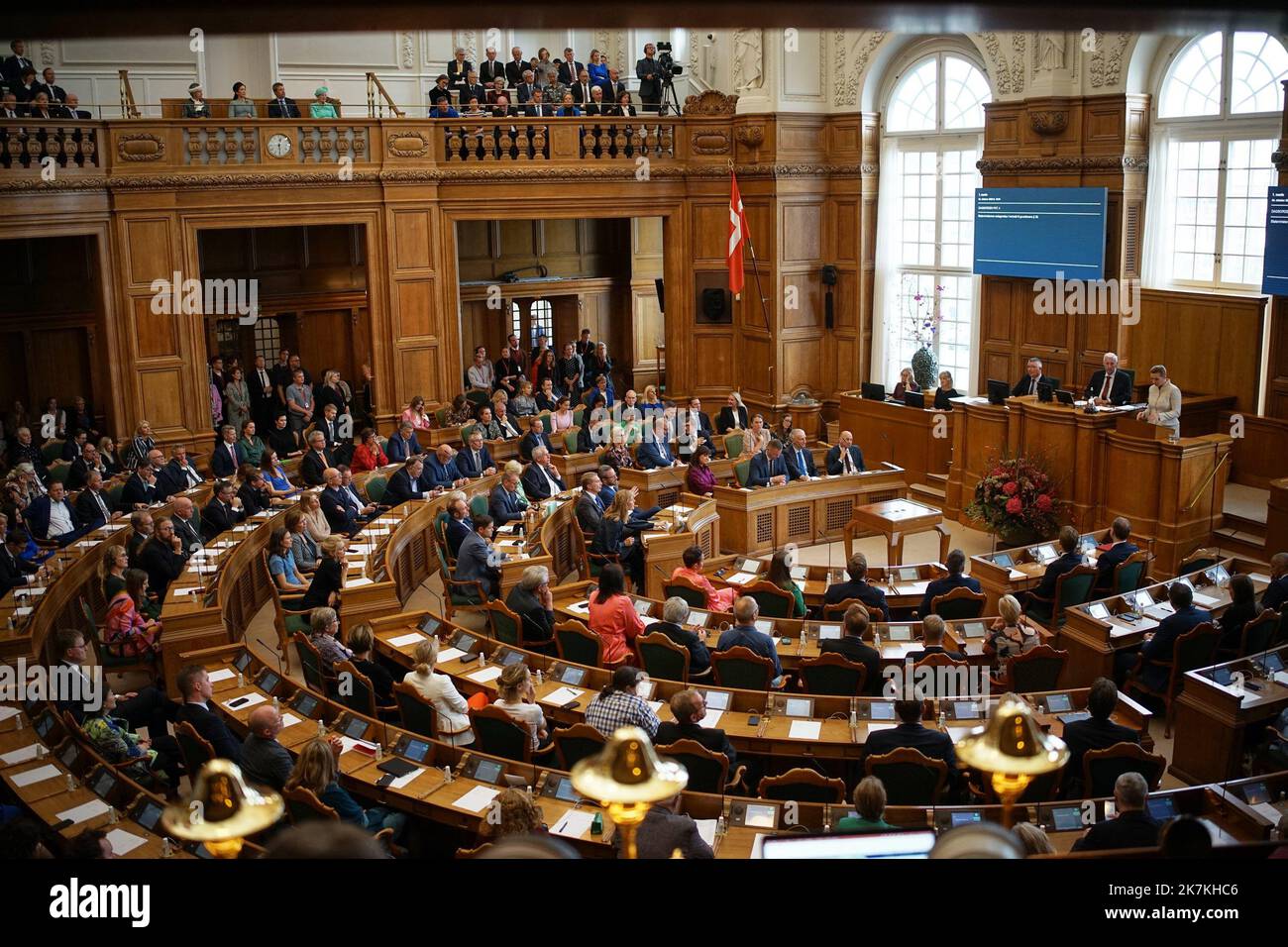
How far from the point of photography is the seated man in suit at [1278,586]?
8539 mm

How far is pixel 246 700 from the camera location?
751cm

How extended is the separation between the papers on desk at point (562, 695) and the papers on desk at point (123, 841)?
2.66 metres

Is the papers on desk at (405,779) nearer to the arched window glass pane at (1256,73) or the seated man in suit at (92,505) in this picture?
the seated man in suit at (92,505)

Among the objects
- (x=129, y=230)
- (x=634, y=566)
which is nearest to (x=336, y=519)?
(x=634, y=566)

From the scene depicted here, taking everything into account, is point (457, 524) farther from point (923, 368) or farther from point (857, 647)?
point (923, 368)

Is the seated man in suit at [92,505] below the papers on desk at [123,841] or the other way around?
the other way around

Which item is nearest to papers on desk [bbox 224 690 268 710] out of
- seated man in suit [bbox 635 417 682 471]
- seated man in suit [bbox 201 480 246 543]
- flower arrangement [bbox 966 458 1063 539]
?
seated man in suit [bbox 201 480 246 543]

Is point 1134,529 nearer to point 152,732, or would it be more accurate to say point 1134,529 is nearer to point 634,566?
point 634,566

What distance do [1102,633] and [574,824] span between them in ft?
15.7

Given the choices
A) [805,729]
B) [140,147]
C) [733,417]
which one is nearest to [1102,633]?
[805,729]

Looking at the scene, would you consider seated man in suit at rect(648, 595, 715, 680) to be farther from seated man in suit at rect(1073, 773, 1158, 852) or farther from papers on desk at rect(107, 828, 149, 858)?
papers on desk at rect(107, 828, 149, 858)

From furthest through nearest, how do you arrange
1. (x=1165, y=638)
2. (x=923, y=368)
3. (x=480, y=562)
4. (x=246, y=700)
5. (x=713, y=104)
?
(x=713, y=104)
(x=923, y=368)
(x=480, y=562)
(x=1165, y=638)
(x=246, y=700)

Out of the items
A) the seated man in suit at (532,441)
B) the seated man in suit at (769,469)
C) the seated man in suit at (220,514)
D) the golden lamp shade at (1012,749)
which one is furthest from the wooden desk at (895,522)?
the golden lamp shade at (1012,749)

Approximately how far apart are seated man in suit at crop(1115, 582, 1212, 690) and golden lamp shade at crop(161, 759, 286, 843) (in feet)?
24.3
